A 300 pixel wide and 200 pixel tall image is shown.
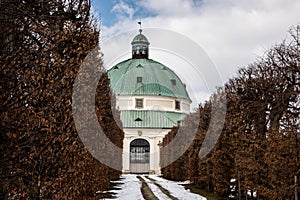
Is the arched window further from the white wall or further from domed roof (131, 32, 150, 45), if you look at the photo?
domed roof (131, 32, 150, 45)

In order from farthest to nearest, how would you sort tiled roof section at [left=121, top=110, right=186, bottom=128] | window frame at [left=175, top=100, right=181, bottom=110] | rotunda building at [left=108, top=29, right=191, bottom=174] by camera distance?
1. window frame at [left=175, top=100, right=181, bottom=110]
2. tiled roof section at [left=121, top=110, right=186, bottom=128]
3. rotunda building at [left=108, top=29, right=191, bottom=174]

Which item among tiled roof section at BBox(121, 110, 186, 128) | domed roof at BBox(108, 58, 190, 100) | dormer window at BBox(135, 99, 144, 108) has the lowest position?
tiled roof section at BBox(121, 110, 186, 128)

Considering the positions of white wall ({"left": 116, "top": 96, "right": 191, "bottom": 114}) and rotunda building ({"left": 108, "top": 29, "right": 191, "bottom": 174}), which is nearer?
rotunda building ({"left": 108, "top": 29, "right": 191, "bottom": 174})

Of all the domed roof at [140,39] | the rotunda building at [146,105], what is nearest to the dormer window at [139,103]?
the rotunda building at [146,105]

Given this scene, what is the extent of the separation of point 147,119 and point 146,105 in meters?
3.17

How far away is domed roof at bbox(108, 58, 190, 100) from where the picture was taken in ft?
246

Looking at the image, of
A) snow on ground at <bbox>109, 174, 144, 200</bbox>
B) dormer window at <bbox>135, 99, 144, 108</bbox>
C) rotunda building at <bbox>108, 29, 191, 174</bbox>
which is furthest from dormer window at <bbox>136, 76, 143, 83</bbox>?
snow on ground at <bbox>109, 174, 144, 200</bbox>

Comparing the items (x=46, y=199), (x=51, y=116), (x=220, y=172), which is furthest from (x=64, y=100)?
(x=220, y=172)

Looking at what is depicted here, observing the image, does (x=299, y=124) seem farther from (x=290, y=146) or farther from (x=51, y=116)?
(x=51, y=116)

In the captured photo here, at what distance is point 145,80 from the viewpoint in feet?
249

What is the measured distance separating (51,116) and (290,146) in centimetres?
859

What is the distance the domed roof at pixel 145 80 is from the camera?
75062mm

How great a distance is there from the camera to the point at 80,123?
1204 cm

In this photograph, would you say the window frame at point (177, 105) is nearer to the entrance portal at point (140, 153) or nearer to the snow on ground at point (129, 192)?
the entrance portal at point (140, 153)
